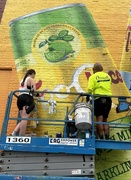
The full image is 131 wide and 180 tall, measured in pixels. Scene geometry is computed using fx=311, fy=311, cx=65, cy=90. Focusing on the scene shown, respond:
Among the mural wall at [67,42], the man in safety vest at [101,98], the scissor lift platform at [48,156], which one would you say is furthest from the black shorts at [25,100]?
the mural wall at [67,42]

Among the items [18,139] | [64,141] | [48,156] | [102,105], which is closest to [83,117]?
[64,141]

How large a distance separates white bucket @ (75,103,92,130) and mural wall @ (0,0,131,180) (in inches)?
70.1

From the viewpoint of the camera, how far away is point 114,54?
8.23 metres

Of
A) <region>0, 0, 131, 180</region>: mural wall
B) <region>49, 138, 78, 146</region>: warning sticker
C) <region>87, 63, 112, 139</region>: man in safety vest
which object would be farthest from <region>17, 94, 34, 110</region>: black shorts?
<region>0, 0, 131, 180</region>: mural wall

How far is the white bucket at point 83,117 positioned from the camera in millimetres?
5859

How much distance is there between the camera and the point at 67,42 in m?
8.47

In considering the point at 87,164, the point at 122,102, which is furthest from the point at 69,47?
the point at 87,164

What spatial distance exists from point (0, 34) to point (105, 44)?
9.54ft

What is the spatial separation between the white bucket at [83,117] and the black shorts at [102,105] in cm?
47

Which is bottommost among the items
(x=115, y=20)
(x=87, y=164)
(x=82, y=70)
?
(x=87, y=164)

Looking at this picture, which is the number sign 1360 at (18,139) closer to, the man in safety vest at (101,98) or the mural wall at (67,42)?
the man in safety vest at (101,98)

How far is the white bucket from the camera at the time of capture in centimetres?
586

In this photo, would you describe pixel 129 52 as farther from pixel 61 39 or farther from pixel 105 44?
pixel 61 39

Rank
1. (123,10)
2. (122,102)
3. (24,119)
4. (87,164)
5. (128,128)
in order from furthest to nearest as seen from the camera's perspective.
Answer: (123,10)
(128,128)
(122,102)
(24,119)
(87,164)
